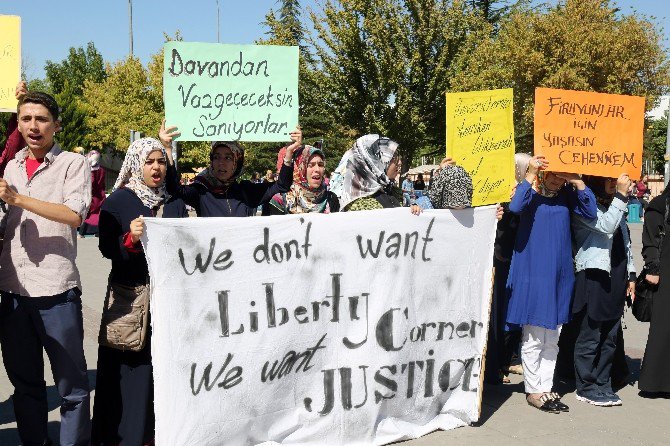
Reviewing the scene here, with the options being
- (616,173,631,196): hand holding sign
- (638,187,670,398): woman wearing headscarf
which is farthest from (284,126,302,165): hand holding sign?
(638,187,670,398): woman wearing headscarf

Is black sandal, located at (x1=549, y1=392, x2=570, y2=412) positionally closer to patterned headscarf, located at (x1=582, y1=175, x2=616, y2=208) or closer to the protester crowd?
the protester crowd

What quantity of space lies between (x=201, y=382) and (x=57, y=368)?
743 mm

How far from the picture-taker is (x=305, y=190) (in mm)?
5070

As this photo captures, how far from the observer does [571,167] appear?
Answer: 16.6ft

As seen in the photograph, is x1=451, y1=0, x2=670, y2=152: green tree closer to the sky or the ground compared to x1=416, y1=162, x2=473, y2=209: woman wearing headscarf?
closer to the sky

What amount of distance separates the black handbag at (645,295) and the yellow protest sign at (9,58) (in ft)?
15.6

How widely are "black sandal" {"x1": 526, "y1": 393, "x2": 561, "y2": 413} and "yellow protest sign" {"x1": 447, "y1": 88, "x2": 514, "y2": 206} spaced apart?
1.43m

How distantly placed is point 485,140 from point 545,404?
1.90 meters

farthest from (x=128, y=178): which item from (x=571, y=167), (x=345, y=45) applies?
(x=345, y=45)

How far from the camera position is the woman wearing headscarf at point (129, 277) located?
156 inches

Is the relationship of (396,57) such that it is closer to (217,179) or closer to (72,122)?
(217,179)

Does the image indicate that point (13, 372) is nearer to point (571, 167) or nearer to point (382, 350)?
point (382, 350)

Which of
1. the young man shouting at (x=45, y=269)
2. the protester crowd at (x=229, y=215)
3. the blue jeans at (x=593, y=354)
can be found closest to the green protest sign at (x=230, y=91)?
the protester crowd at (x=229, y=215)

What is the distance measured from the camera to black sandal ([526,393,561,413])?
5208mm
